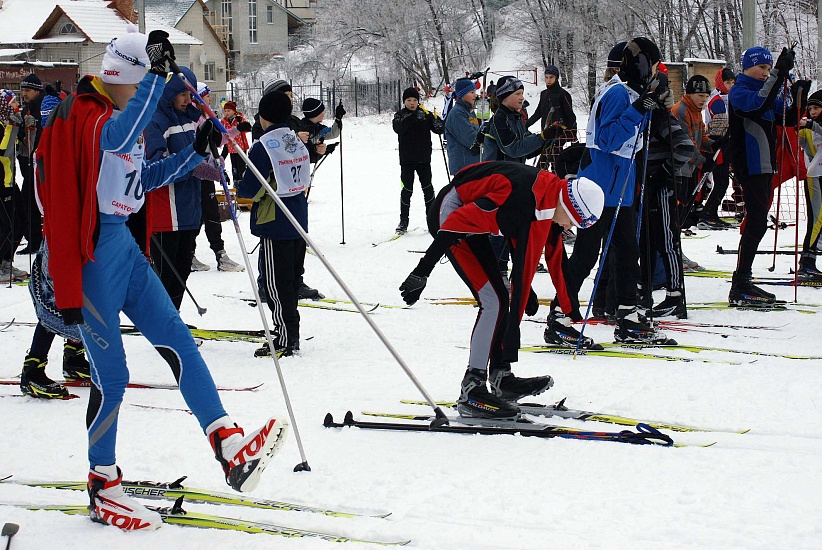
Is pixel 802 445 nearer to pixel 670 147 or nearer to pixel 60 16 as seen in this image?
pixel 670 147

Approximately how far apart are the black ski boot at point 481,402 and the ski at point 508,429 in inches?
2.0

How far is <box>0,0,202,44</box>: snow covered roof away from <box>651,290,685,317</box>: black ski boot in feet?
129

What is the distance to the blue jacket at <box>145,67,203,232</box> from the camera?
21.6 feet

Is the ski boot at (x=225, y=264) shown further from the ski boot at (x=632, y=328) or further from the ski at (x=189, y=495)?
the ski at (x=189, y=495)

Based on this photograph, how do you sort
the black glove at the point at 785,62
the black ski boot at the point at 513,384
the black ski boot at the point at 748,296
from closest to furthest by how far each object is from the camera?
the black ski boot at the point at 513,384
the black glove at the point at 785,62
the black ski boot at the point at 748,296

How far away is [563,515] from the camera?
3.51 m

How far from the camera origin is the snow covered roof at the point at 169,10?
162ft

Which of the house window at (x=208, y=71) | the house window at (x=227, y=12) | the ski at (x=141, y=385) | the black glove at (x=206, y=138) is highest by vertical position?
the house window at (x=227, y=12)

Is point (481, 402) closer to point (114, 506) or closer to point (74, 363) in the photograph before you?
point (114, 506)

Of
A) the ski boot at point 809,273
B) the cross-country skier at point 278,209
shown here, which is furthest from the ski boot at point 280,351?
the ski boot at point 809,273

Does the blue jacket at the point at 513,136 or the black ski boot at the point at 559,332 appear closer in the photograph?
the black ski boot at the point at 559,332

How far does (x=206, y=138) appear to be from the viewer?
12.5 ft

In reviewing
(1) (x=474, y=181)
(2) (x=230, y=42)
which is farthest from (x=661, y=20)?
(2) (x=230, y=42)

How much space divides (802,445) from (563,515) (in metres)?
1.47
